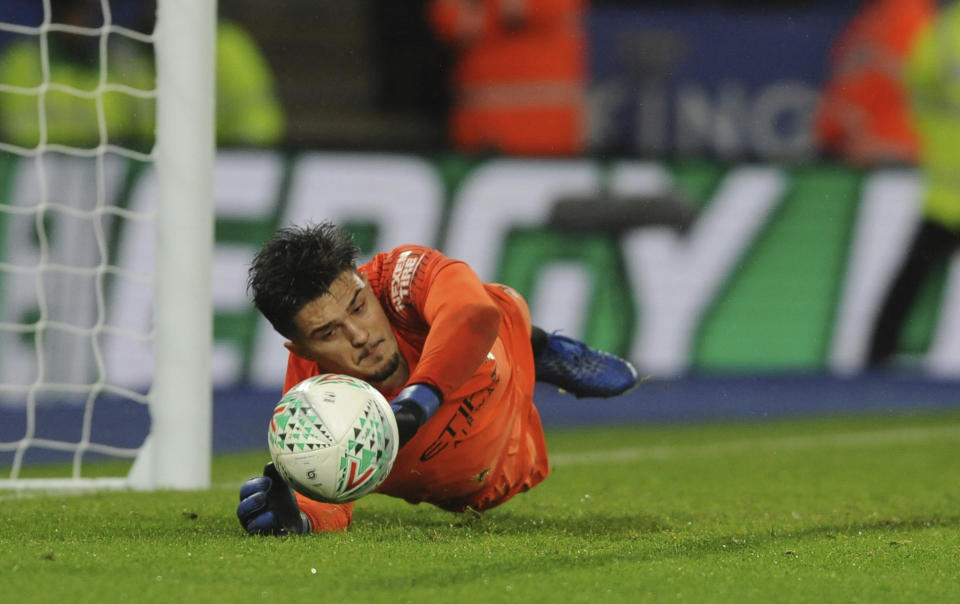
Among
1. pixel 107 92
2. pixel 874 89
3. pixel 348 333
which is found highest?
pixel 874 89

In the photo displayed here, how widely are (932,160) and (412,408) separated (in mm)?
8268

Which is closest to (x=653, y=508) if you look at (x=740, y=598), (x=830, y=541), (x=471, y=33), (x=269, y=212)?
(x=830, y=541)

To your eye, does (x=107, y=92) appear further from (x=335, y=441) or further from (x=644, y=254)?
(x=335, y=441)

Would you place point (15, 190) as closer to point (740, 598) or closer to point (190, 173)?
point (190, 173)

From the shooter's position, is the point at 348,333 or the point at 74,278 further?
the point at 74,278

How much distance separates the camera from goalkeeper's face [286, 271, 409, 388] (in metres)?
3.79

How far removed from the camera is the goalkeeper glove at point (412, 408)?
142 inches

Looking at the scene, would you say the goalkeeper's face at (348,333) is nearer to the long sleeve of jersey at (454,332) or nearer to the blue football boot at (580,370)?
the long sleeve of jersey at (454,332)

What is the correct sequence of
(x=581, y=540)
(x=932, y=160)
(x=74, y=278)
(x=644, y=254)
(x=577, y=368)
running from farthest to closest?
1. (x=932, y=160)
2. (x=644, y=254)
3. (x=74, y=278)
4. (x=577, y=368)
5. (x=581, y=540)

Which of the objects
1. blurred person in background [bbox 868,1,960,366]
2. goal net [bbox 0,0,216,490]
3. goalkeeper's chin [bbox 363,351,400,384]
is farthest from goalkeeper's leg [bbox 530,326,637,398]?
blurred person in background [bbox 868,1,960,366]

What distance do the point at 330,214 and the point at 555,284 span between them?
156 centimetres

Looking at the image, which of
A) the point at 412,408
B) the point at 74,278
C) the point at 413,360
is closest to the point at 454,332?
the point at 412,408

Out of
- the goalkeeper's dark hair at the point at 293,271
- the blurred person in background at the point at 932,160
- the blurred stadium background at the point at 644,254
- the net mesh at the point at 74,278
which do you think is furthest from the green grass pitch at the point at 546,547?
the blurred person in background at the point at 932,160

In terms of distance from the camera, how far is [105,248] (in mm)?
7152
